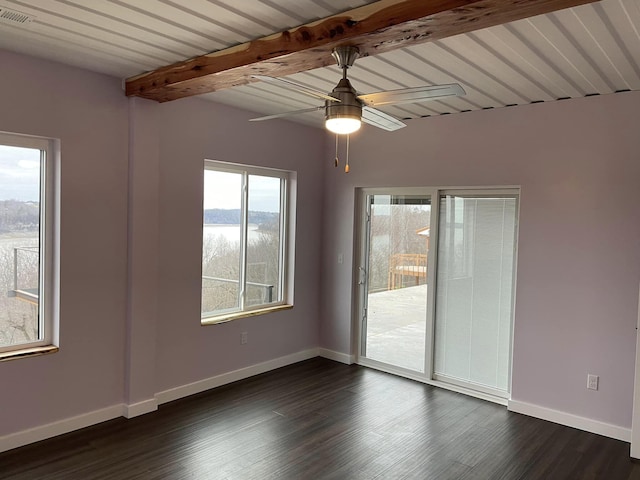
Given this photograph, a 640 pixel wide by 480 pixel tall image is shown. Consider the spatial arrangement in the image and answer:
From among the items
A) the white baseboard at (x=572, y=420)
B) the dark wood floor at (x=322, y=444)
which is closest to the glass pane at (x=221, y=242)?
the dark wood floor at (x=322, y=444)

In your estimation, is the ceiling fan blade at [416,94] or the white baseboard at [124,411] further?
the white baseboard at [124,411]

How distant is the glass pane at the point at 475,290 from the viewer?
438cm

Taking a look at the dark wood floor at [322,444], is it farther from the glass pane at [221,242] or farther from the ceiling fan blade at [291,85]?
the ceiling fan blade at [291,85]

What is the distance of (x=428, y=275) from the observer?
4.82m

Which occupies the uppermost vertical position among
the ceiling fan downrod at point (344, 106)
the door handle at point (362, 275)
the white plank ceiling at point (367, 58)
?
the white plank ceiling at point (367, 58)

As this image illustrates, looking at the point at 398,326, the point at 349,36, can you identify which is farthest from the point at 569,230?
the point at 349,36

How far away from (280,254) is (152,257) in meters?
1.66

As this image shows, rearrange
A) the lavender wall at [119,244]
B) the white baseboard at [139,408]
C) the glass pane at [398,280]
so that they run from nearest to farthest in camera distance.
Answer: the lavender wall at [119,244] → the white baseboard at [139,408] → the glass pane at [398,280]

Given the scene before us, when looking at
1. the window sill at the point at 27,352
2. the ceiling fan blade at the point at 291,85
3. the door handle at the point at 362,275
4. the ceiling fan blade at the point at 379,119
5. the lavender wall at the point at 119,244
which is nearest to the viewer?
the ceiling fan blade at the point at 291,85

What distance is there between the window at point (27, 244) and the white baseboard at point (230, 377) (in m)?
1.12

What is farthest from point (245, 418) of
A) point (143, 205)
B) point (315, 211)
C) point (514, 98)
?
point (514, 98)

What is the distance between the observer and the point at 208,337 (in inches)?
177

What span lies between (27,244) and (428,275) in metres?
3.42

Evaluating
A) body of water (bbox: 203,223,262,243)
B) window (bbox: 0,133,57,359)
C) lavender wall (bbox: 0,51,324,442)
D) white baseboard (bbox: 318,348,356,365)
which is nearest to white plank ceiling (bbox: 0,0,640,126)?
lavender wall (bbox: 0,51,324,442)
